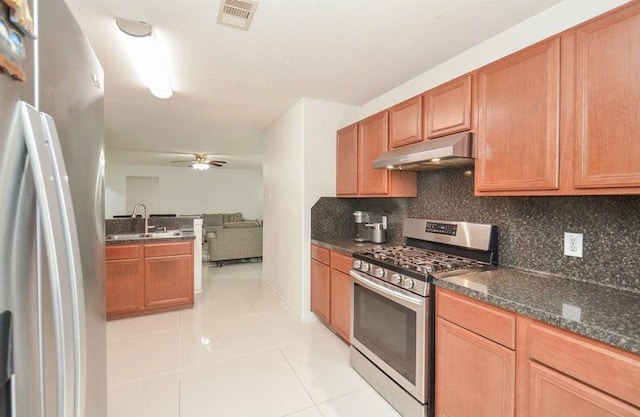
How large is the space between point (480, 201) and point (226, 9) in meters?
2.05

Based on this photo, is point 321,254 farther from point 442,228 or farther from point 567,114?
point 567,114

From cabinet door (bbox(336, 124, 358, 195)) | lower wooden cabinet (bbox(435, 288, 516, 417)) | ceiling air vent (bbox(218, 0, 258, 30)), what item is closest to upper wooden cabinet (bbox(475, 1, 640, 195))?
lower wooden cabinet (bbox(435, 288, 516, 417))

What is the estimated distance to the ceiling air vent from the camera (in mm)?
1633

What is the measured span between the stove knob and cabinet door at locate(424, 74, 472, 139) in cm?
99

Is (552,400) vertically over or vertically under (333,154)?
under

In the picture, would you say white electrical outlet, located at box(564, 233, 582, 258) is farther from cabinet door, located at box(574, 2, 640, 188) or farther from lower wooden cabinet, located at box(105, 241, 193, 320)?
lower wooden cabinet, located at box(105, 241, 193, 320)

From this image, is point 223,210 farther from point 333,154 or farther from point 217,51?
point 217,51

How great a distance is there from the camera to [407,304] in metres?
1.70

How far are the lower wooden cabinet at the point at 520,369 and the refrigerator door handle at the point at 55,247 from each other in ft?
4.94

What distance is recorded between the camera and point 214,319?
317 cm

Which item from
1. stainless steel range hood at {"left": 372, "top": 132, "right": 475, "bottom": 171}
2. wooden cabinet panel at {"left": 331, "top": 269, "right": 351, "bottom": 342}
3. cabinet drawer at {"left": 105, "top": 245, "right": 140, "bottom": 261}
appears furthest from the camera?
cabinet drawer at {"left": 105, "top": 245, "right": 140, "bottom": 261}

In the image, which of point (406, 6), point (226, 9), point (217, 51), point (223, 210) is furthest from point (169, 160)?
point (406, 6)

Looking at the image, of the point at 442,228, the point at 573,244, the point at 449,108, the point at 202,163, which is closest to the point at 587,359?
the point at 573,244

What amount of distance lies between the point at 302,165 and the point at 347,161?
49 centimetres
